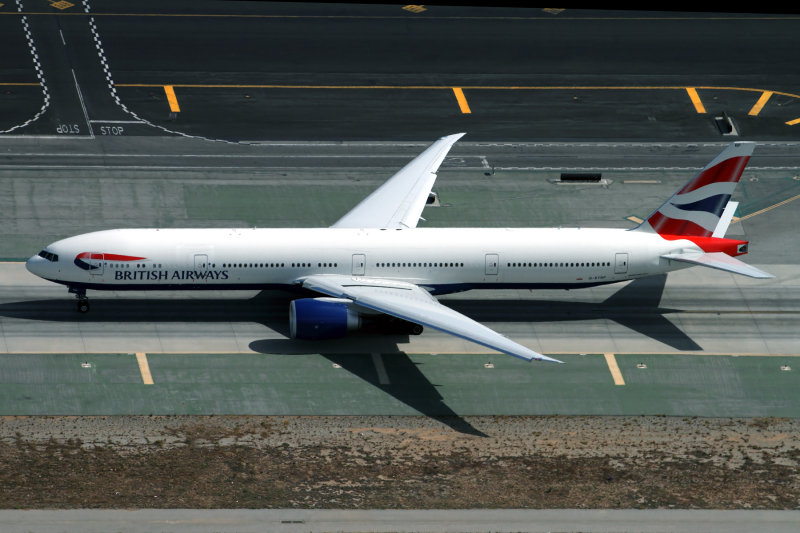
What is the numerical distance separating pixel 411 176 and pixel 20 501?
3370cm

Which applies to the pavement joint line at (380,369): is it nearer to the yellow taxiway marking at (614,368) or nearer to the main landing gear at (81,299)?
the yellow taxiway marking at (614,368)

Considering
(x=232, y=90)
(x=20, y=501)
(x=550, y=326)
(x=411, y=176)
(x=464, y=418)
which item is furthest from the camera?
(x=232, y=90)

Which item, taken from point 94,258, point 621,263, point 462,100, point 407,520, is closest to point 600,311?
point 621,263

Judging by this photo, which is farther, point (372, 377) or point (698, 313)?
point (698, 313)

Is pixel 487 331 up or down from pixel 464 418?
Result: up

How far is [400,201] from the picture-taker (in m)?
75.9

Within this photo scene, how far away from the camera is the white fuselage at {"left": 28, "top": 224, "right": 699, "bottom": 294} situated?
6750cm

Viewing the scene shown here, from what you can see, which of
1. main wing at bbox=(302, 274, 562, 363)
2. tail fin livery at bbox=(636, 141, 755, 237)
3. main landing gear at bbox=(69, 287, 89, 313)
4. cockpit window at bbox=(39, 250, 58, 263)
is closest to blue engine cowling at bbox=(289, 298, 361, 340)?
main wing at bbox=(302, 274, 562, 363)

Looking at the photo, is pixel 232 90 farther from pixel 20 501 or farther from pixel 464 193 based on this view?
pixel 20 501

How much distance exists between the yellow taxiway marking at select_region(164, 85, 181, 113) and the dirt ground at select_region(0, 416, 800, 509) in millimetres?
40348

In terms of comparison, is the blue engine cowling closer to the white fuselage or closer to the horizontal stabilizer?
the white fuselage

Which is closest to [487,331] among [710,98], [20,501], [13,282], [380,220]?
[380,220]

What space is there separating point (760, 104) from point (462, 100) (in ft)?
71.2

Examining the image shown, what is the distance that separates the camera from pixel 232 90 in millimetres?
98188
